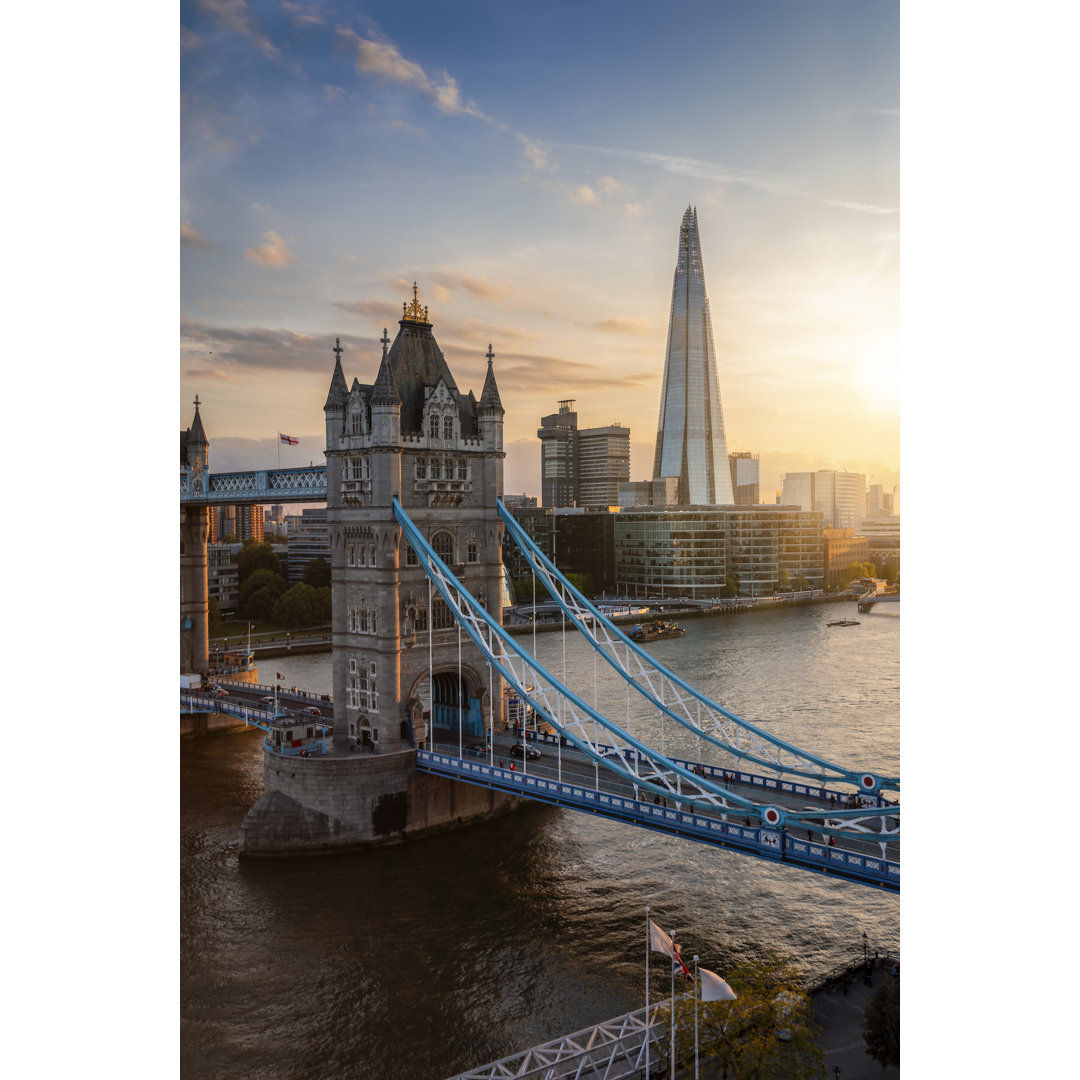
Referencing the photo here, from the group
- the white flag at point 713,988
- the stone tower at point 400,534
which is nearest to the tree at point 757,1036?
the white flag at point 713,988

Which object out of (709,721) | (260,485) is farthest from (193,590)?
(709,721)

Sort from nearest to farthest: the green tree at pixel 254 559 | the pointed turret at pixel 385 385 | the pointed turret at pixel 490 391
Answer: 1. the pointed turret at pixel 385 385
2. the pointed turret at pixel 490 391
3. the green tree at pixel 254 559

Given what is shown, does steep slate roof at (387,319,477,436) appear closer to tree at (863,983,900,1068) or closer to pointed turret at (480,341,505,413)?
pointed turret at (480,341,505,413)

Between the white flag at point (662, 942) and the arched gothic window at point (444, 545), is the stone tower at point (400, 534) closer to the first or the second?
the arched gothic window at point (444, 545)

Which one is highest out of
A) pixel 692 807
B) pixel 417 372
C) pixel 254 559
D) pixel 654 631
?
pixel 417 372

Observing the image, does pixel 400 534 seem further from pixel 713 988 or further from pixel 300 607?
pixel 300 607
